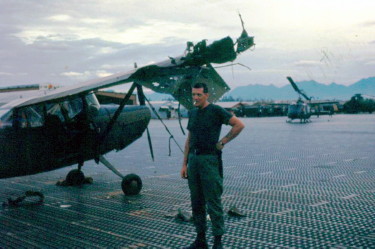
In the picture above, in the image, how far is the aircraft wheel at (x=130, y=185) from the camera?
8898mm

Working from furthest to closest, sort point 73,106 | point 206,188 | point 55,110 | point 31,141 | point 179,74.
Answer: point 73,106 → point 55,110 → point 31,141 → point 179,74 → point 206,188

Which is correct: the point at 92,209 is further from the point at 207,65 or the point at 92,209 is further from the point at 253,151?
the point at 253,151

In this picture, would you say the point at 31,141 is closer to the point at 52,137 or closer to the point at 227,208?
the point at 52,137

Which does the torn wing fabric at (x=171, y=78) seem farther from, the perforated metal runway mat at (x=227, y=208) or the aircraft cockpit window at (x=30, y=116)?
the perforated metal runway mat at (x=227, y=208)

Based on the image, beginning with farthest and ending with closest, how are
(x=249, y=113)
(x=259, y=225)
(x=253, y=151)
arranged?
(x=249, y=113) → (x=253, y=151) → (x=259, y=225)

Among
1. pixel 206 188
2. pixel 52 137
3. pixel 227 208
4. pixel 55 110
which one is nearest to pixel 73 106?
pixel 55 110

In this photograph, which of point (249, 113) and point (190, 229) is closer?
point (190, 229)

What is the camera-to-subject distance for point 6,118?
7930 mm

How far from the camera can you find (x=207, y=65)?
24.2 feet

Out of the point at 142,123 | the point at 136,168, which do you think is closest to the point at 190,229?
the point at 142,123

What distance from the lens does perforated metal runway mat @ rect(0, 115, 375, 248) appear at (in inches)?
225

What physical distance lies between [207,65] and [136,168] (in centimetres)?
657

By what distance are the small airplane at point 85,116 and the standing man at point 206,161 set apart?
183 centimetres

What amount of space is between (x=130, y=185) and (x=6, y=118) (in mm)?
2858
